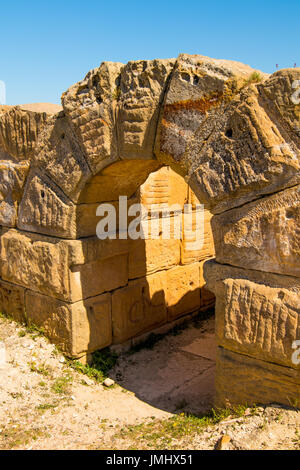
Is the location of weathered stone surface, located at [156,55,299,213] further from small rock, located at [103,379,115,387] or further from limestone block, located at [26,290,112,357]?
small rock, located at [103,379,115,387]

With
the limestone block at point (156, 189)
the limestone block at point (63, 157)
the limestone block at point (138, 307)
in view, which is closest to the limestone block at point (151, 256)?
the limestone block at point (138, 307)

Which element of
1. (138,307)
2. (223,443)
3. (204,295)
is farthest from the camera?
(204,295)

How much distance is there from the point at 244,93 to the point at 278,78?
10.0 inches

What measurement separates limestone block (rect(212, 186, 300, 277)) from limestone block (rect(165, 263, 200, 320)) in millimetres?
2534

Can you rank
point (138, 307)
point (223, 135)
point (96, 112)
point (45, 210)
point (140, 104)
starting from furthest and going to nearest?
point (138, 307)
point (45, 210)
point (96, 112)
point (140, 104)
point (223, 135)

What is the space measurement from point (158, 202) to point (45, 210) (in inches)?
65.1

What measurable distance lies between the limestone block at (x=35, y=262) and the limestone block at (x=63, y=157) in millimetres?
624

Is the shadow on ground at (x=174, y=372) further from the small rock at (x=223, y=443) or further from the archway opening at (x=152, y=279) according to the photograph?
the small rock at (x=223, y=443)

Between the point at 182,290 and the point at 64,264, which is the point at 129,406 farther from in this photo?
the point at 182,290

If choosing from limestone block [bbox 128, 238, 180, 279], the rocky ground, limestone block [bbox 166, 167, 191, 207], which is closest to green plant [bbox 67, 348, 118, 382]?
the rocky ground

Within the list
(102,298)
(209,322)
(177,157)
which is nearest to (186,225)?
A: (209,322)

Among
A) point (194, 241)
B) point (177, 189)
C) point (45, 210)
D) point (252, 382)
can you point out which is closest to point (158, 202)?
point (177, 189)

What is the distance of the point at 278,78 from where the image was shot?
2652 mm

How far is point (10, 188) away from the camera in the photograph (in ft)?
16.1
